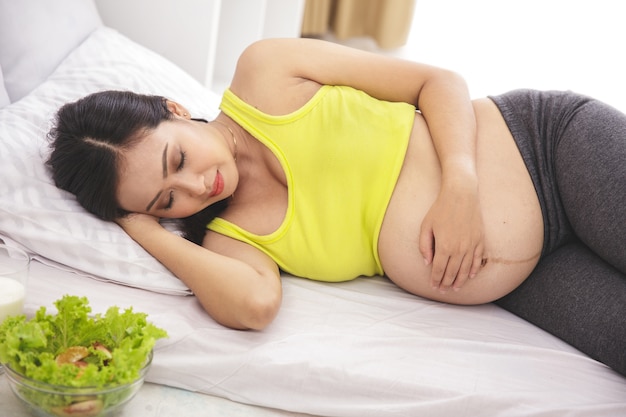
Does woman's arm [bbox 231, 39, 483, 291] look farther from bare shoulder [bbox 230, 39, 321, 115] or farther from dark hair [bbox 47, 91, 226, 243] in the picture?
dark hair [bbox 47, 91, 226, 243]

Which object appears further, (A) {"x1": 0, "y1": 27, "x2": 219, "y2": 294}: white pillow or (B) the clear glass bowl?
(A) {"x1": 0, "y1": 27, "x2": 219, "y2": 294}: white pillow

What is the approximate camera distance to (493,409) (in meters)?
1.08

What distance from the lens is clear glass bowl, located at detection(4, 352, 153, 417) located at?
34.7 inches

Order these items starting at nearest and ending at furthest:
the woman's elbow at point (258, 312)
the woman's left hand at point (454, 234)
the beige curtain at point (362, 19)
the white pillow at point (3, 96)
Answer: the woman's elbow at point (258, 312) < the woman's left hand at point (454, 234) < the white pillow at point (3, 96) < the beige curtain at point (362, 19)

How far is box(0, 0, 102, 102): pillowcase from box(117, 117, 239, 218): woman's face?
51 centimetres

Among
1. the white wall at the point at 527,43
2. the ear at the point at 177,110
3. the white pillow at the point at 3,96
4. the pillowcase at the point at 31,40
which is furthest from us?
the white wall at the point at 527,43

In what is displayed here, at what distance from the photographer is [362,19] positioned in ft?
12.6

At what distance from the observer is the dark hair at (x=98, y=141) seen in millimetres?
1237

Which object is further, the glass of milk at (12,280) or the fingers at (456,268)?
the fingers at (456,268)

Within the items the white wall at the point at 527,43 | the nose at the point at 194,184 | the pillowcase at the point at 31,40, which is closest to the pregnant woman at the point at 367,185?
the nose at the point at 194,184

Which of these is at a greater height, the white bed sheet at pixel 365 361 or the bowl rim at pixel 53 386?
the bowl rim at pixel 53 386

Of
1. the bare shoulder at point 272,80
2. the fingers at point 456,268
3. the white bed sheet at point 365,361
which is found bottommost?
the white bed sheet at point 365,361

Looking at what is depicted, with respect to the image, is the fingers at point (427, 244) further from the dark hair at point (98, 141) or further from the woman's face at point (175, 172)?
the dark hair at point (98, 141)

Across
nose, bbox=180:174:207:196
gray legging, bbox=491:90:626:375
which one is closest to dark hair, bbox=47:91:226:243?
nose, bbox=180:174:207:196
